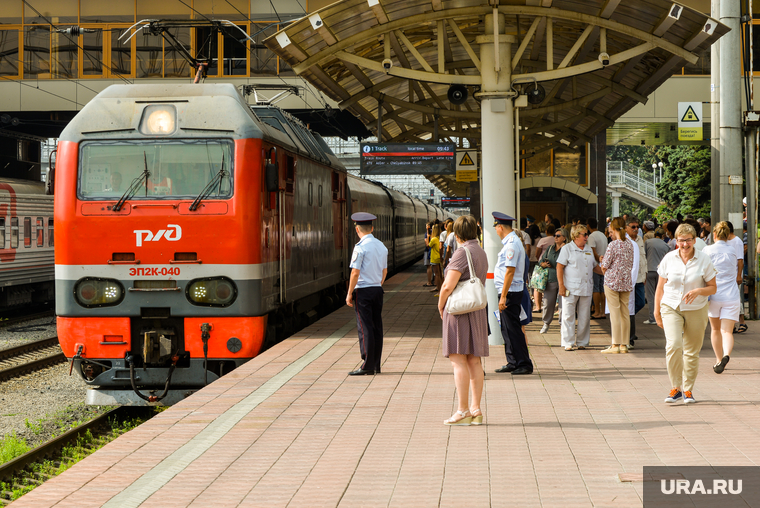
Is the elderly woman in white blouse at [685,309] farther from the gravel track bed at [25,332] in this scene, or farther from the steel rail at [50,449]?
the gravel track bed at [25,332]

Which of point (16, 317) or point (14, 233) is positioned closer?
point (14, 233)

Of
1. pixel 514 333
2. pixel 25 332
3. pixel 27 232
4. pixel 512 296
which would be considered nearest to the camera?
pixel 514 333

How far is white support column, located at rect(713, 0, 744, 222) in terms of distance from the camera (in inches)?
545

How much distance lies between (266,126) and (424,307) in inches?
301

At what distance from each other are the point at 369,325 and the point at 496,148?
3384 mm

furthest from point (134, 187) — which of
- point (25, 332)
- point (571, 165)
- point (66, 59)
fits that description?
point (571, 165)

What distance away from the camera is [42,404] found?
10.7m

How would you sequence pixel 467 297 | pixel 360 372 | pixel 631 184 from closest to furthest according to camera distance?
pixel 467 297 < pixel 360 372 < pixel 631 184

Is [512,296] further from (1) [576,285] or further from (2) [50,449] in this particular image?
(2) [50,449]

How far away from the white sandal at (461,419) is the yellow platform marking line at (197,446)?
1.67m

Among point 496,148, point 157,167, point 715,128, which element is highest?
point 715,128

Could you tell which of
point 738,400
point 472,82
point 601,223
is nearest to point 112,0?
point 601,223

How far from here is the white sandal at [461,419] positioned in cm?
688

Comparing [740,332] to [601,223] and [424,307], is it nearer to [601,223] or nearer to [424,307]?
[424,307]
